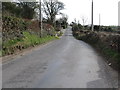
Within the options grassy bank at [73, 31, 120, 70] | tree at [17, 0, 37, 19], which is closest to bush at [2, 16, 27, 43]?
grassy bank at [73, 31, 120, 70]

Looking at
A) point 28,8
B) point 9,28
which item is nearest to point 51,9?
point 28,8

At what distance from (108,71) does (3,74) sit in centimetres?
471

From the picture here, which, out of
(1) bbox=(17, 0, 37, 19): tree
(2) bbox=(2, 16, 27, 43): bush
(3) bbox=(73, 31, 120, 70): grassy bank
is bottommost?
(3) bbox=(73, 31, 120, 70): grassy bank

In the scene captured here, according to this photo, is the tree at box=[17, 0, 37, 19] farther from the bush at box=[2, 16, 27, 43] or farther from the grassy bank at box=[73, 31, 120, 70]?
the grassy bank at box=[73, 31, 120, 70]

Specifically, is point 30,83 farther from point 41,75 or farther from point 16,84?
point 41,75

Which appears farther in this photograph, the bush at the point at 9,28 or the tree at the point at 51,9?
the tree at the point at 51,9

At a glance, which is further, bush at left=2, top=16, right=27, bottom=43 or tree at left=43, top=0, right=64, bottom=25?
tree at left=43, top=0, right=64, bottom=25

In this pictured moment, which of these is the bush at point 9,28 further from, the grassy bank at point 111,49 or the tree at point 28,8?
the tree at point 28,8

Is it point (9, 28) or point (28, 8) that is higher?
point (28, 8)

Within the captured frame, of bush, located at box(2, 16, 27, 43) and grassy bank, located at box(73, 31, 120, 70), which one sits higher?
bush, located at box(2, 16, 27, 43)

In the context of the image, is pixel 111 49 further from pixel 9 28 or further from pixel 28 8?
pixel 28 8

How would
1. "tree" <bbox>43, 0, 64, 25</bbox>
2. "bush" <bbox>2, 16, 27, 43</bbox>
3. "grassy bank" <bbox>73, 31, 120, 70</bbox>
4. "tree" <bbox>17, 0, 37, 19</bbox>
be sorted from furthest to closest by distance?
"tree" <bbox>43, 0, 64, 25</bbox>, "tree" <bbox>17, 0, 37, 19</bbox>, "bush" <bbox>2, 16, 27, 43</bbox>, "grassy bank" <bbox>73, 31, 120, 70</bbox>

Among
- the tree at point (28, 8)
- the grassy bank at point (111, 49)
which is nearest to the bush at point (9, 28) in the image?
the grassy bank at point (111, 49)

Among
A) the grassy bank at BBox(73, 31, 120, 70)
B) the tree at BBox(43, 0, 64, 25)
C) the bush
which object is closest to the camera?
the grassy bank at BBox(73, 31, 120, 70)
